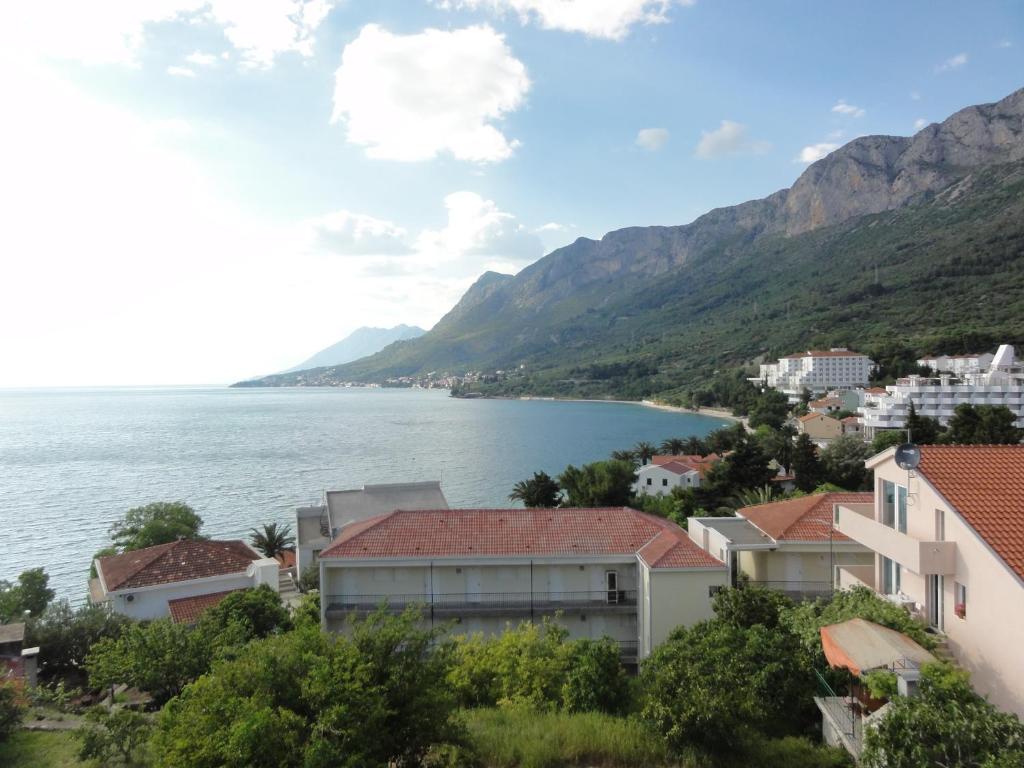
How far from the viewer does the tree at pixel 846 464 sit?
139 ft

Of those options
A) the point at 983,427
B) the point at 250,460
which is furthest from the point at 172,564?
the point at 250,460

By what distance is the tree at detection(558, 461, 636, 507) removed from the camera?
133ft

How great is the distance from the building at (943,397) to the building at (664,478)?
3401 centimetres

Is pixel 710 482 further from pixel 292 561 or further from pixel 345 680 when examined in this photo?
pixel 345 680

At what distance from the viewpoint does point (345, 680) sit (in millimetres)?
7148

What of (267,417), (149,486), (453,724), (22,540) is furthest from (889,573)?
(267,417)

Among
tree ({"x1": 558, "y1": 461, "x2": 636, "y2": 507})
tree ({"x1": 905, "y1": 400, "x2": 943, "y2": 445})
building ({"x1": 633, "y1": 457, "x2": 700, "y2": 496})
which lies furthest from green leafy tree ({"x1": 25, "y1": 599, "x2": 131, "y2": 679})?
tree ({"x1": 905, "y1": 400, "x2": 943, "y2": 445})

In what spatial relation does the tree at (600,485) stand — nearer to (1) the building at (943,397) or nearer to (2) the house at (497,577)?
(2) the house at (497,577)

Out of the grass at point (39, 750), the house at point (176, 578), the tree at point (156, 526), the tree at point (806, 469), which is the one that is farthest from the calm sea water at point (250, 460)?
the grass at point (39, 750)

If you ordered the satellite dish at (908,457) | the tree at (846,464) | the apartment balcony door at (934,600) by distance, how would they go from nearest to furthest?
the apartment balcony door at (934,600) < the satellite dish at (908,457) < the tree at (846,464)

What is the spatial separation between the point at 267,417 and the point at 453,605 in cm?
13540

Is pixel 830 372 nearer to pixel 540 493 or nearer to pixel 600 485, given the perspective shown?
pixel 600 485

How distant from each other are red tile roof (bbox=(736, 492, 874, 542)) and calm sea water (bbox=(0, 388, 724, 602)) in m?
30.9

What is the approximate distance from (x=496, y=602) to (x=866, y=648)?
1058cm
